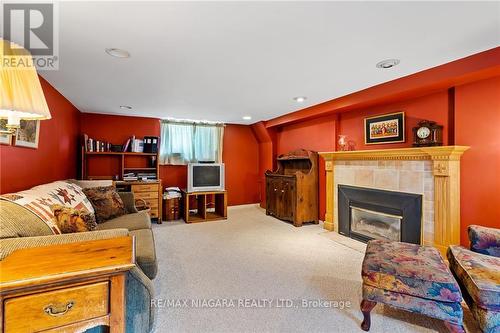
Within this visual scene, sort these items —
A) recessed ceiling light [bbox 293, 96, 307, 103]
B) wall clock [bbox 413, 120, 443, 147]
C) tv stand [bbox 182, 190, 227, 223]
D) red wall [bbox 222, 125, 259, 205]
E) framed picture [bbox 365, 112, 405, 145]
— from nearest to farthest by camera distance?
wall clock [bbox 413, 120, 443, 147] → framed picture [bbox 365, 112, 405, 145] → recessed ceiling light [bbox 293, 96, 307, 103] → tv stand [bbox 182, 190, 227, 223] → red wall [bbox 222, 125, 259, 205]

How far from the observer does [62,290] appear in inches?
37.4

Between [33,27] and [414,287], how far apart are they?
308 cm

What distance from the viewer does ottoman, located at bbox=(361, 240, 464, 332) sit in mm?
1450

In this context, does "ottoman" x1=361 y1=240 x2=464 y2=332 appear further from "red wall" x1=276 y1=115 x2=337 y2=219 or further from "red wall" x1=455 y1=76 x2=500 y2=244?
"red wall" x1=276 y1=115 x2=337 y2=219

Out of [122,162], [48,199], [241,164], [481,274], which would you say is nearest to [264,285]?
[481,274]

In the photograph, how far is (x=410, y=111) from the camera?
2.96 m

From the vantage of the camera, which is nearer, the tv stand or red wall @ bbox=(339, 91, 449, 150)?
red wall @ bbox=(339, 91, 449, 150)

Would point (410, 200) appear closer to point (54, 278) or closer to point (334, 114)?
point (334, 114)

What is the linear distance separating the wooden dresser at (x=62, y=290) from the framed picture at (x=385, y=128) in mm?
3315

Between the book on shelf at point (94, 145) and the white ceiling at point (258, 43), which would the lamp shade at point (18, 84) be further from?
the book on shelf at point (94, 145)

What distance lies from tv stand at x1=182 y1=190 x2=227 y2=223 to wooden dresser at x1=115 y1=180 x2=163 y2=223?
49cm

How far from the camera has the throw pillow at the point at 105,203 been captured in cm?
267

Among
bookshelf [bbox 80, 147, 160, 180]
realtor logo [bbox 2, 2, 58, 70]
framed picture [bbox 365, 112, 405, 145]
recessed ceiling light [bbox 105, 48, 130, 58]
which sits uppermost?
recessed ceiling light [bbox 105, 48, 130, 58]

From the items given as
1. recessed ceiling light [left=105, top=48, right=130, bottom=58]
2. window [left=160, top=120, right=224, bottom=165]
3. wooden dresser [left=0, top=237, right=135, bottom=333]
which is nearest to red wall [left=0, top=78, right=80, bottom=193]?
recessed ceiling light [left=105, top=48, right=130, bottom=58]
